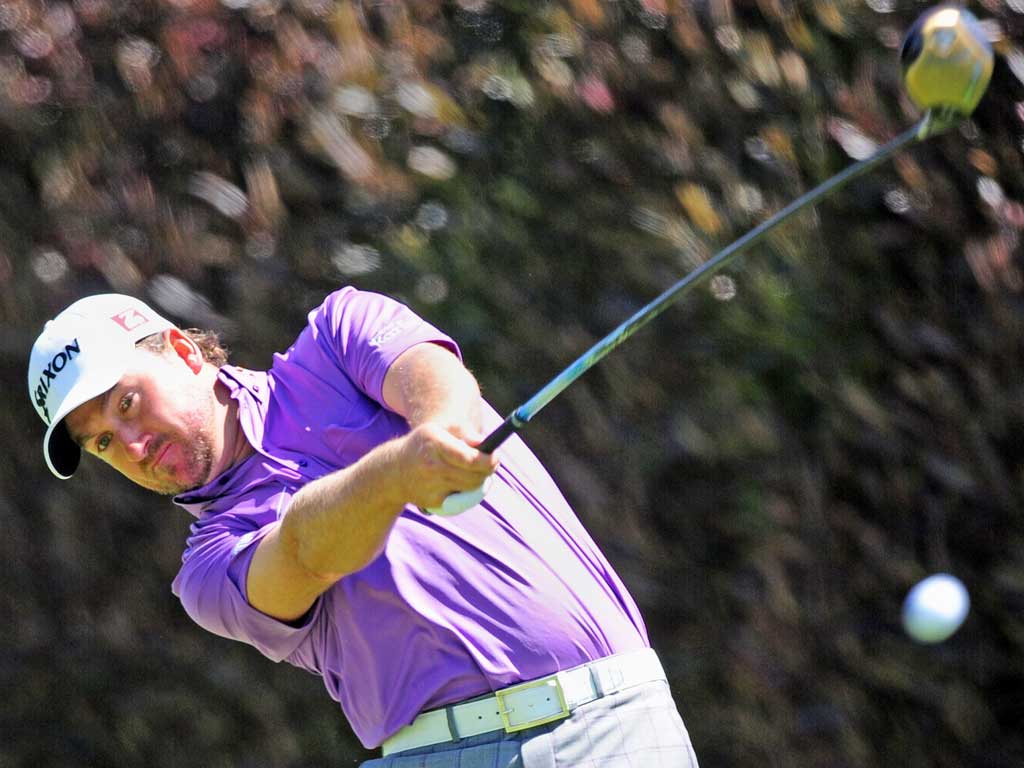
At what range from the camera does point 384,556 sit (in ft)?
9.23

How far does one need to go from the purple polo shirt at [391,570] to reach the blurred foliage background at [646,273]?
126 cm

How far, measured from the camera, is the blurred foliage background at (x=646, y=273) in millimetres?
4043

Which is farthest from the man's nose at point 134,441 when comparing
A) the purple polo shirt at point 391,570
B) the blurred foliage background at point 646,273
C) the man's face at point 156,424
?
the blurred foliage background at point 646,273

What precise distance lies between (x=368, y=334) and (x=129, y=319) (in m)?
0.54

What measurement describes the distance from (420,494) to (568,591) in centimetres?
49

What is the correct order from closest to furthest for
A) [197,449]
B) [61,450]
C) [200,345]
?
[197,449] → [61,450] → [200,345]

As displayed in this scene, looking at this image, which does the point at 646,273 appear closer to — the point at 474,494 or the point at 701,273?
the point at 701,273

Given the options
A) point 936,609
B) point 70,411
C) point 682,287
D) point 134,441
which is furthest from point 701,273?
point 936,609

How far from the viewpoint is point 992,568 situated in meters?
4.05

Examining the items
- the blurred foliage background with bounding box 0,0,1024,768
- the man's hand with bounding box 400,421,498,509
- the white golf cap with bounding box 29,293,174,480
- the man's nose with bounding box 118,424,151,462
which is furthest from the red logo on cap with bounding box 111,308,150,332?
the blurred foliage background with bounding box 0,0,1024,768

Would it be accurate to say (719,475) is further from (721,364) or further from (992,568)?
(992,568)

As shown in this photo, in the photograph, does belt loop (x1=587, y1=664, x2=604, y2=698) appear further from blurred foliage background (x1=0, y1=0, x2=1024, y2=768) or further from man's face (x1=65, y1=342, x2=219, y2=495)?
blurred foliage background (x1=0, y1=0, x2=1024, y2=768)

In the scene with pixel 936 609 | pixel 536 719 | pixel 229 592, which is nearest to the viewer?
pixel 536 719

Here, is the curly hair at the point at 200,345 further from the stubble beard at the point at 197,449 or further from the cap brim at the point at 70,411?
the stubble beard at the point at 197,449
